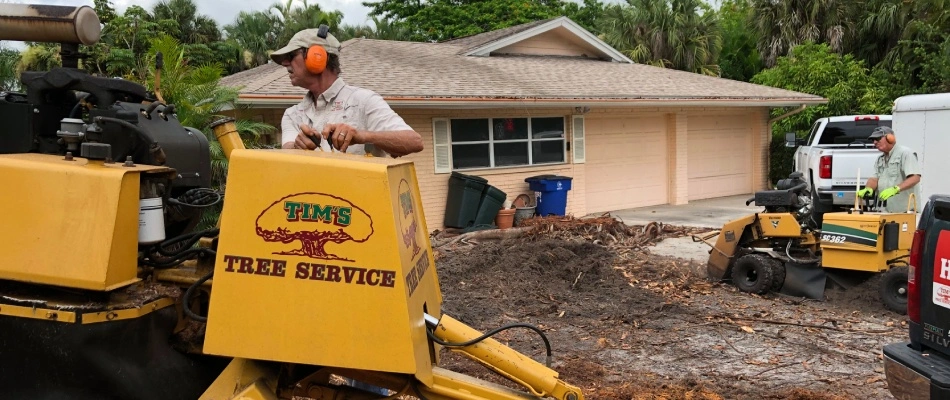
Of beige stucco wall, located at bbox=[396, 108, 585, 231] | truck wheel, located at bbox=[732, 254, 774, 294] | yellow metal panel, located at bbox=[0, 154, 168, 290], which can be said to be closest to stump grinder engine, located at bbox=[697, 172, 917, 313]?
truck wheel, located at bbox=[732, 254, 774, 294]

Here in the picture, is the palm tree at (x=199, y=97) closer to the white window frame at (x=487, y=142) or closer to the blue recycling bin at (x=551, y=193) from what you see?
the white window frame at (x=487, y=142)

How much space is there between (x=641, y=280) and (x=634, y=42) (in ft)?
74.2

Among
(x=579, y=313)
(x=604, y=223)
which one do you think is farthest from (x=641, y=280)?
(x=604, y=223)

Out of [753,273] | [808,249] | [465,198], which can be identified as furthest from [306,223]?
[465,198]

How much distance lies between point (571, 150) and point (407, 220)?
1278cm

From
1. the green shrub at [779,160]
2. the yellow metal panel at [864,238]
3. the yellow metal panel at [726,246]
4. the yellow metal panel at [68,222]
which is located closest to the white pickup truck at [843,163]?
the yellow metal panel at [726,246]

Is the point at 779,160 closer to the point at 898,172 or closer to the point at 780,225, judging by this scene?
the point at 898,172

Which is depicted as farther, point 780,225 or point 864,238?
point 780,225

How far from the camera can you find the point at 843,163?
12250mm

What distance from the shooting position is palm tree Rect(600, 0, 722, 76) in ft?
93.5

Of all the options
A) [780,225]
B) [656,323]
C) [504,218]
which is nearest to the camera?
[656,323]

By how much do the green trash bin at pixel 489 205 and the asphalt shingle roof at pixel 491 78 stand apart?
161 cm

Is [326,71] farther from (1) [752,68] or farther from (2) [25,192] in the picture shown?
(1) [752,68]

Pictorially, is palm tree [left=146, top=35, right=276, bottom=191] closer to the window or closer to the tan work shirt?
the window
